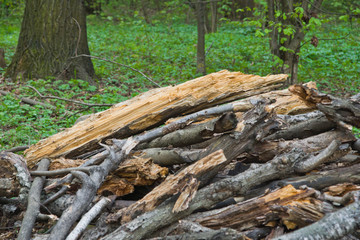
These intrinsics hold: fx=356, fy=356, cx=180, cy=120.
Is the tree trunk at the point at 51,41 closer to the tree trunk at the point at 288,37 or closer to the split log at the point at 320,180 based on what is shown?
the tree trunk at the point at 288,37

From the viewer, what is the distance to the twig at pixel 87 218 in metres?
2.47

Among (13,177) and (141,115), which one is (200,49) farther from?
(13,177)

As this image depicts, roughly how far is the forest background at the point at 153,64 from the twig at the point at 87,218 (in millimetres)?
2819

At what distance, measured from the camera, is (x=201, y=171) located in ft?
8.93

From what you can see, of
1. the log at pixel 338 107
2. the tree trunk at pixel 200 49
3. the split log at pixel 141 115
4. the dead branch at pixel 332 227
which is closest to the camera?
the dead branch at pixel 332 227

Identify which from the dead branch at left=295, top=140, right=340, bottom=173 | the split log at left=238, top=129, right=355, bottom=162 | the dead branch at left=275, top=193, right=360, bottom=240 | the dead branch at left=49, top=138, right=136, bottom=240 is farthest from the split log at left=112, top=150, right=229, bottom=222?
the dead branch at left=275, top=193, right=360, bottom=240

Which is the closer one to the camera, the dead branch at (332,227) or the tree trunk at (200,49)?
the dead branch at (332,227)

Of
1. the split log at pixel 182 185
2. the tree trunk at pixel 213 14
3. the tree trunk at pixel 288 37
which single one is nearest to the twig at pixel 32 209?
the split log at pixel 182 185

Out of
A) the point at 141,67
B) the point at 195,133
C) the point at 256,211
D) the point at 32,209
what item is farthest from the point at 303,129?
the point at 141,67

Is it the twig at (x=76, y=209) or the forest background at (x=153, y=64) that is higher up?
the twig at (x=76, y=209)

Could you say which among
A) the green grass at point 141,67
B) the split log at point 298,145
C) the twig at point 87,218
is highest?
the split log at point 298,145

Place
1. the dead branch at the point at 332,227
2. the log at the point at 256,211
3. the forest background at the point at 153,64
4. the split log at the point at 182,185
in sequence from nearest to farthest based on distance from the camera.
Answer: the dead branch at the point at 332,227, the log at the point at 256,211, the split log at the point at 182,185, the forest background at the point at 153,64

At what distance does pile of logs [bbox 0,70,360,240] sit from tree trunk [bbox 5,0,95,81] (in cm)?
476

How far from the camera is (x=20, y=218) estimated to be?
10.9 ft
